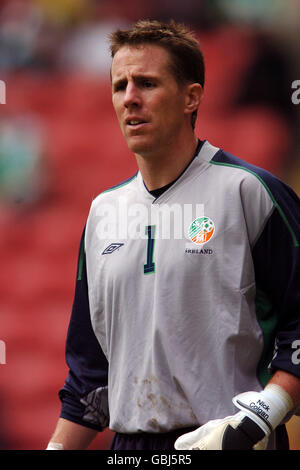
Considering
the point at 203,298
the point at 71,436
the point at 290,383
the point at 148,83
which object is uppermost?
the point at 148,83

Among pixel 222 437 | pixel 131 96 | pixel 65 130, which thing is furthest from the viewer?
pixel 65 130

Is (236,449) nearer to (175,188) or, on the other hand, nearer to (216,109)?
(175,188)

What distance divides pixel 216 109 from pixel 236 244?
379 cm

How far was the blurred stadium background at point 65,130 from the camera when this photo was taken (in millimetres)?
5203

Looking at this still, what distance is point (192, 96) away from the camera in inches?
83.7

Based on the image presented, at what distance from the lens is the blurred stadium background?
5.20 meters

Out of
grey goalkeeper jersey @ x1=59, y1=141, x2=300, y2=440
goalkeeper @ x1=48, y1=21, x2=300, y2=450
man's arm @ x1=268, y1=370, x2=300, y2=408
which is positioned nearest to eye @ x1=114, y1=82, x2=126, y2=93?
goalkeeper @ x1=48, y1=21, x2=300, y2=450

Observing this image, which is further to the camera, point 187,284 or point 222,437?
point 187,284

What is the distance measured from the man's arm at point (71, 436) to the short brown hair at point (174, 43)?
0.91 metres

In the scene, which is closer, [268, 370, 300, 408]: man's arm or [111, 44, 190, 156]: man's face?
[268, 370, 300, 408]: man's arm

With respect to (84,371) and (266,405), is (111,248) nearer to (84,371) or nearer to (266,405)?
(84,371)

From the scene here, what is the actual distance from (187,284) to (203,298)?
5 centimetres

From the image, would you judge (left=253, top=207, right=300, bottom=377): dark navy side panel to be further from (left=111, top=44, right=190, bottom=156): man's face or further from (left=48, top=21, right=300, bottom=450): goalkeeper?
(left=111, top=44, right=190, bottom=156): man's face

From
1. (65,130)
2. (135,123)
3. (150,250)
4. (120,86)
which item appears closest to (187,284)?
(150,250)
